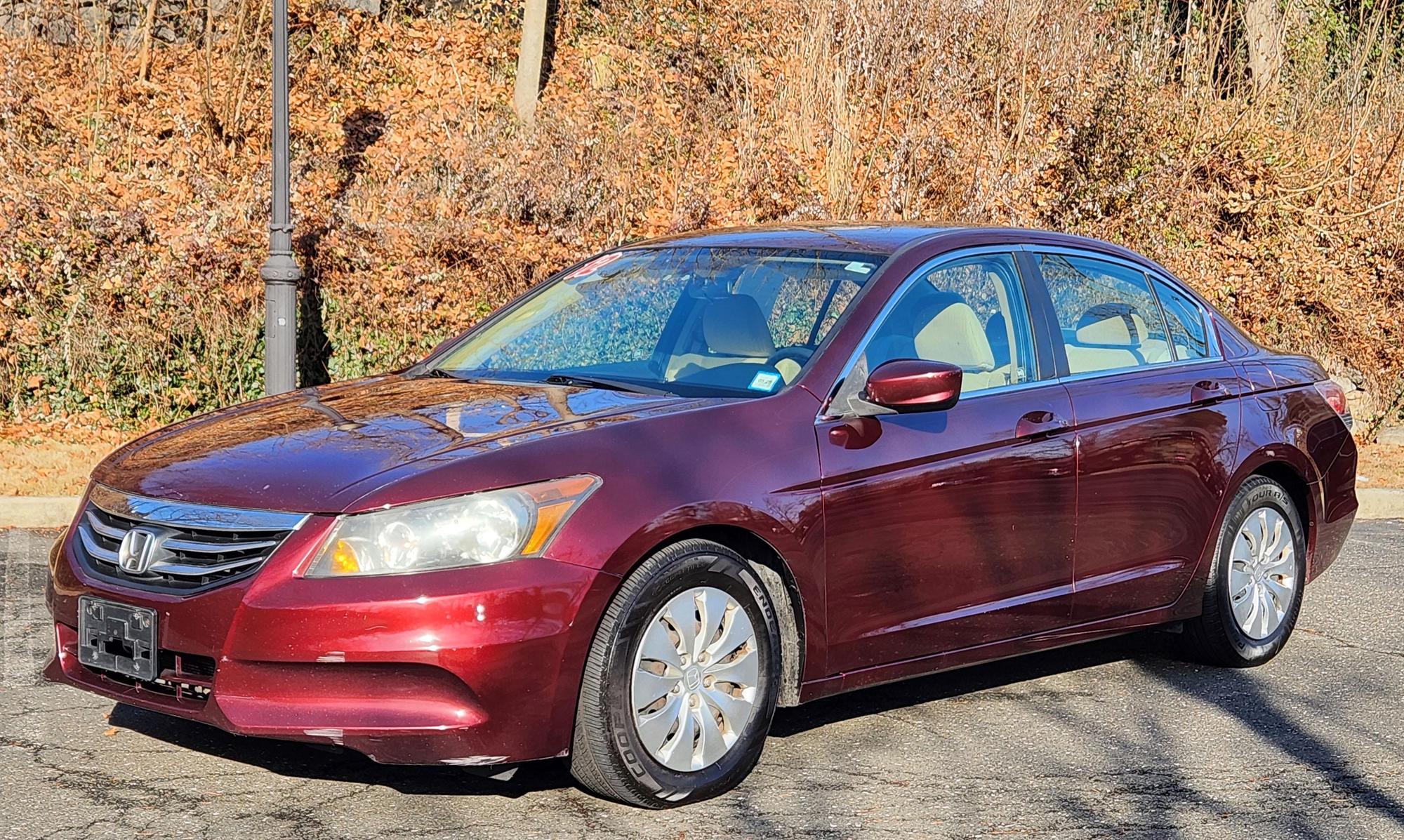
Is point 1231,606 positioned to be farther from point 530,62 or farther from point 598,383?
point 530,62

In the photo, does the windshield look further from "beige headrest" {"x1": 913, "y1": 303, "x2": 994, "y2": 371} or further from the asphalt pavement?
the asphalt pavement

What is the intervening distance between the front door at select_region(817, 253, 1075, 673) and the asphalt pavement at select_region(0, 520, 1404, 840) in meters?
0.41

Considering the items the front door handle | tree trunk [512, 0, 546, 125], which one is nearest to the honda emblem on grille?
the front door handle

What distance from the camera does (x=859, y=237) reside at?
611 centimetres

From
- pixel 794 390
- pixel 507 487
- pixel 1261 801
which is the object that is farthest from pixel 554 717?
pixel 1261 801

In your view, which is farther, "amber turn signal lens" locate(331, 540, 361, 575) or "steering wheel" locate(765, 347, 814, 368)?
"steering wheel" locate(765, 347, 814, 368)

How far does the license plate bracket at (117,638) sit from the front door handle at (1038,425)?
2.82 metres

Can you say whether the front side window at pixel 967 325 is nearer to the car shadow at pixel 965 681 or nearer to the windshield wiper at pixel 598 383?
the windshield wiper at pixel 598 383

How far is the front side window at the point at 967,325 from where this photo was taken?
18.5 feet

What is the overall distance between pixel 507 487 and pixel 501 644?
0.42 metres

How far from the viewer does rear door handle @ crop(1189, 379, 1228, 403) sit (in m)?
6.45

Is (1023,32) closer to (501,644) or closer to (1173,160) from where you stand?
(1173,160)

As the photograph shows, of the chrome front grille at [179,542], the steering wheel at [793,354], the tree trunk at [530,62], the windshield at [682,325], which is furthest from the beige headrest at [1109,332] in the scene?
the tree trunk at [530,62]

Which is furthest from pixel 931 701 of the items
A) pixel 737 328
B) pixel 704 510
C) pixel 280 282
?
pixel 280 282
